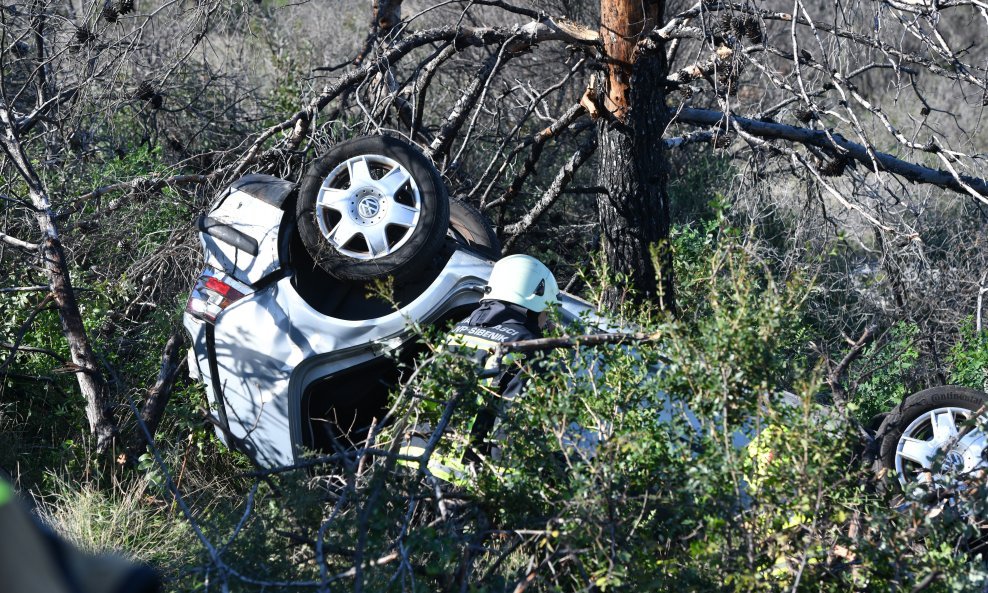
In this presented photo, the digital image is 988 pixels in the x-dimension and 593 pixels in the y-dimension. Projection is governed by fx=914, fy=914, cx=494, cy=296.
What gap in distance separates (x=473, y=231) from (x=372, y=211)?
2.50ft

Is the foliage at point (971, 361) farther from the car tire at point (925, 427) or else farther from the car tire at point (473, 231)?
the car tire at point (473, 231)

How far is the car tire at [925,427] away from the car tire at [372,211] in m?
2.36

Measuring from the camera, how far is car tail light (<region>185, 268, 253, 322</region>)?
484 cm

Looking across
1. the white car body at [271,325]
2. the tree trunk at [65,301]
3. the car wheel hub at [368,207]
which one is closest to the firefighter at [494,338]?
the white car body at [271,325]

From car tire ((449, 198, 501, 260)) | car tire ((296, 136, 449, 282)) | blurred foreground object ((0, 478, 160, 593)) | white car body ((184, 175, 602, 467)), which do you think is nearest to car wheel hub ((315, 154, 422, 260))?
car tire ((296, 136, 449, 282))

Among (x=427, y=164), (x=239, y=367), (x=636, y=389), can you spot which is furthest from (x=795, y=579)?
(x=239, y=367)

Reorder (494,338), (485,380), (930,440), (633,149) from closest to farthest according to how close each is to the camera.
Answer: (485,380), (494,338), (930,440), (633,149)

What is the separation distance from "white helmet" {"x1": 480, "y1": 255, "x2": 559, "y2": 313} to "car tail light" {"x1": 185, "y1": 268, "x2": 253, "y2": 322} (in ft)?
4.48

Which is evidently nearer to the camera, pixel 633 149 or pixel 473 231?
pixel 633 149

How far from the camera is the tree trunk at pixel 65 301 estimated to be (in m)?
4.92

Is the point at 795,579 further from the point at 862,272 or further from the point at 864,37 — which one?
the point at 862,272

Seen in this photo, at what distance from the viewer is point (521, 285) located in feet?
14.2

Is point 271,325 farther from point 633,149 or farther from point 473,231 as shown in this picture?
point 633,149

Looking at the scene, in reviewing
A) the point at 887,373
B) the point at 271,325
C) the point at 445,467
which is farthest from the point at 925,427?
the point at 271,325
